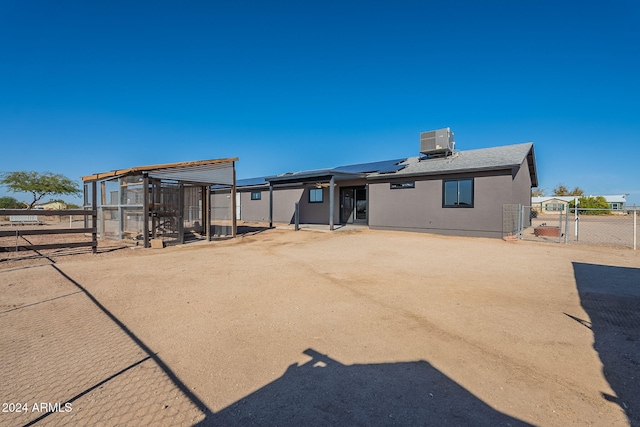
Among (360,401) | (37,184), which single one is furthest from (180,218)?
(37,184)

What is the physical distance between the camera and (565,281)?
6129mm

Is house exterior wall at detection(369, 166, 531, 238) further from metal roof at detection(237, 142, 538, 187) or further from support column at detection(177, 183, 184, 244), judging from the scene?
support column at detection(177, 183, 184, 244)

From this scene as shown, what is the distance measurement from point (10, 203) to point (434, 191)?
49364mm

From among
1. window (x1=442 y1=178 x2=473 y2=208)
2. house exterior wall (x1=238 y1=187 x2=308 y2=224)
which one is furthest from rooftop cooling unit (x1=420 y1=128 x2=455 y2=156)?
house exterior wall (x1=238 y1=187 x2=308 y2=224)

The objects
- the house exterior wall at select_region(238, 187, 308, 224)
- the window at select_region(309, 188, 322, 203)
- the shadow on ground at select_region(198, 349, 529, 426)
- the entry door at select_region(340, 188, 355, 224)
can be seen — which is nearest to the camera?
the shadow on ground at select_region(198, 349, 529, 426)

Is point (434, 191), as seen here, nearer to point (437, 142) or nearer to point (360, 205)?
point (437, 142)

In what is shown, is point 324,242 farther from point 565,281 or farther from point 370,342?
point 370,342

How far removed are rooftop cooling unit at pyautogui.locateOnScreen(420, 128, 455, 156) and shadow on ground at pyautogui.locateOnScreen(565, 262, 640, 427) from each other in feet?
32.0

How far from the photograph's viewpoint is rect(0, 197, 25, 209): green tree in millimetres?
36819

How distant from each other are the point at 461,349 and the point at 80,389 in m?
3.55

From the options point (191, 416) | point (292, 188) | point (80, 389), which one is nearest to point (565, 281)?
point (191, 416)

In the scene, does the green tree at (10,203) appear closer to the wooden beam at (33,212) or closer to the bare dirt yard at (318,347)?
the wooden beam at (33,212)

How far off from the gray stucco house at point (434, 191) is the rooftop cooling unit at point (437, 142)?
80 mm

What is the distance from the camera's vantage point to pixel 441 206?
1396 centimetres
